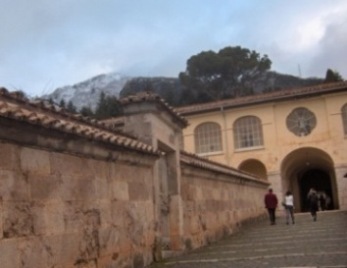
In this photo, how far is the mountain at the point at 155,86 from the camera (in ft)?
204

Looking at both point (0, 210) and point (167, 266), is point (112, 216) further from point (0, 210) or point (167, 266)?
point (0, 210)

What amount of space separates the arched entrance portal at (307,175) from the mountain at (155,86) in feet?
51.2

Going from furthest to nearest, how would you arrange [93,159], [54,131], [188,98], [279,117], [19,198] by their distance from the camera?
[188,98], [279,117], [93,159], [54,131], [19,198]

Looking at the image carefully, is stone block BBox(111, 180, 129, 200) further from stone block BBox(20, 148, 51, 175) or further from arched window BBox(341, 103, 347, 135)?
Result: arched window BBox(341, 103, 347, 135)

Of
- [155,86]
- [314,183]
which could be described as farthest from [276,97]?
[155,86]

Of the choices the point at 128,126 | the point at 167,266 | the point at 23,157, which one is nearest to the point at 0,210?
the point at 23,157

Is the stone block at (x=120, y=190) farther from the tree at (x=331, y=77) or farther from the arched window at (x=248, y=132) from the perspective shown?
the tree at (x=331, y=77)

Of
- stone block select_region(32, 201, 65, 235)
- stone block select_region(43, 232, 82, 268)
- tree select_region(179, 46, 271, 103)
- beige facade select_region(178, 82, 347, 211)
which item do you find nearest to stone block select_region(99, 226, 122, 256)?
stone block select_region(43, 232, 82, 268)

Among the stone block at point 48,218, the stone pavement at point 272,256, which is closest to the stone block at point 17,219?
the stone block at point 48,218

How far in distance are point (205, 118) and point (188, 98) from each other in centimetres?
1945

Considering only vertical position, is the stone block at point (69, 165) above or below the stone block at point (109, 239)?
above

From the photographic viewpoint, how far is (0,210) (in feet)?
17.4

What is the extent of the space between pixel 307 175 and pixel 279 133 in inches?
294

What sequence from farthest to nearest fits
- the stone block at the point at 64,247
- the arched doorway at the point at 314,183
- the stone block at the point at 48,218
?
1. the arched doorway at the point at 314,183
2. the stone block at the point at 64,247
3. the stone block at the point at 48,218
